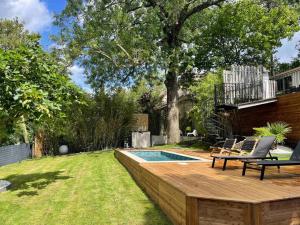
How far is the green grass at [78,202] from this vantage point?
256 inches

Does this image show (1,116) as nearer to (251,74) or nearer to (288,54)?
(251,74)

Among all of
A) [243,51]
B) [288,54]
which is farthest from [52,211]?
[288,54]

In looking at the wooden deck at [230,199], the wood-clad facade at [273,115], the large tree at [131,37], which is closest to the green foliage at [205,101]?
the wood-clad facade at [273,115]

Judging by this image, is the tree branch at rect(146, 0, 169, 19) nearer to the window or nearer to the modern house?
the modern house

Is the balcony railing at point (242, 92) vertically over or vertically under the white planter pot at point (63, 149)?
over

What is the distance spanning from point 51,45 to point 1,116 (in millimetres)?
13108

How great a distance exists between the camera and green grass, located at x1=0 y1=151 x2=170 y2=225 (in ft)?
21.3

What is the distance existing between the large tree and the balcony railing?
3.54 meters

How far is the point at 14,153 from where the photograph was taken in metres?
18.2

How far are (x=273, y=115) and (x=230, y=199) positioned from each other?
12581mm

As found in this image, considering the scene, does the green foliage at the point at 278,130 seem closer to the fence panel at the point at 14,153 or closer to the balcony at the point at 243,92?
the balcony at the point at 243,92

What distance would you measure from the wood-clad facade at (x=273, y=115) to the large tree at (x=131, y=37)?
403cm

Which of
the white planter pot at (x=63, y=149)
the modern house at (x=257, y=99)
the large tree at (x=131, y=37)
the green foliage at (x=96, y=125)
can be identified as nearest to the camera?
the modern house at (x=257, y=99)

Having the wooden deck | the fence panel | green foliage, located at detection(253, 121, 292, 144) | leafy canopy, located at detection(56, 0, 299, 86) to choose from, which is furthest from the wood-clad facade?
the fence panel
